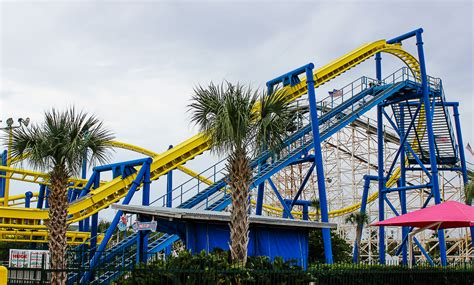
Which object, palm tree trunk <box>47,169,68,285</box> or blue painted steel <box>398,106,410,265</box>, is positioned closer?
palm tree trunk <box>47,169,68,285</box>

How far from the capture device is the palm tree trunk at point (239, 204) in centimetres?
1188

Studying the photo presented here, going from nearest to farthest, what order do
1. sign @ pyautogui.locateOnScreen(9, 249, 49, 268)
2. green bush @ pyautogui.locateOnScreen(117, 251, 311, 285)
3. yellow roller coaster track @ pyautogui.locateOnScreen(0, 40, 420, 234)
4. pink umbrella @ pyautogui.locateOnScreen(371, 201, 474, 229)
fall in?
green bush @ pyautogui.locateOnScreen(117, 251, 311, 285)
pink umbrella @ pyautogui.locateOnScreen(371, 201, 474, 229)
sign @ pyautogui.locateOnScreen(9, 249, 49, 268)
yellow roller coaster track @ pyautogui.locateOnScreen(0, 40, 420, 234)

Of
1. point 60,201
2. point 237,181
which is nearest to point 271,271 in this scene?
point 237,181

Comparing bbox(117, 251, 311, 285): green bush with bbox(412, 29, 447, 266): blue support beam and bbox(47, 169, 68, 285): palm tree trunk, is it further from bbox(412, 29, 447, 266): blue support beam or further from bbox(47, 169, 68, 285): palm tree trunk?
bbox(412, 29, 447, 266): blue support beam

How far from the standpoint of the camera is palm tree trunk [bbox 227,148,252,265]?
11.9 metres

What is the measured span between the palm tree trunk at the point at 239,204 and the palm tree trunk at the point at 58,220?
10.8ft

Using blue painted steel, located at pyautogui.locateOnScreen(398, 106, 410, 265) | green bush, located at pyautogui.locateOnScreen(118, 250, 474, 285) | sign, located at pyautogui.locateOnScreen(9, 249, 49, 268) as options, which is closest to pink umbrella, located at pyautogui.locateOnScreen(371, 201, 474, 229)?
green bush, located at pyautogui.locateOnScreen(118, 250, 474, 285)

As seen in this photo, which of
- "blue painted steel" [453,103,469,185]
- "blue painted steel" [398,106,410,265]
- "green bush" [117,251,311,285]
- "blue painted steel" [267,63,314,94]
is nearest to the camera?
"green bush" [117,251,311,285]

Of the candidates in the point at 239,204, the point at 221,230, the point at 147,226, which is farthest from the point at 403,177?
the point at 239,204

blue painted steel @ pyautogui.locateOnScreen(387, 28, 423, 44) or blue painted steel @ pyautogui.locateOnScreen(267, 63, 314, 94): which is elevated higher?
blue painted steel @ pyautogui.locateOnScreen(387, 28, 423, 44)

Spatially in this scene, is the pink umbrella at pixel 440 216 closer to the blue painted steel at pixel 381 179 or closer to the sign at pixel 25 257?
the blue painted steel at pixel 381 179

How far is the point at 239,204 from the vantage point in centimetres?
1224

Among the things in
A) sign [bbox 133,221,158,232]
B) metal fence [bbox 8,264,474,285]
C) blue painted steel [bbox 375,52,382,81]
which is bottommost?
metal fence [bbox 8,264,474,285]

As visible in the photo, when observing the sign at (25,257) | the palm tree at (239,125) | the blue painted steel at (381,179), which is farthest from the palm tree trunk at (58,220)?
the blue painted steel at (381,179)
